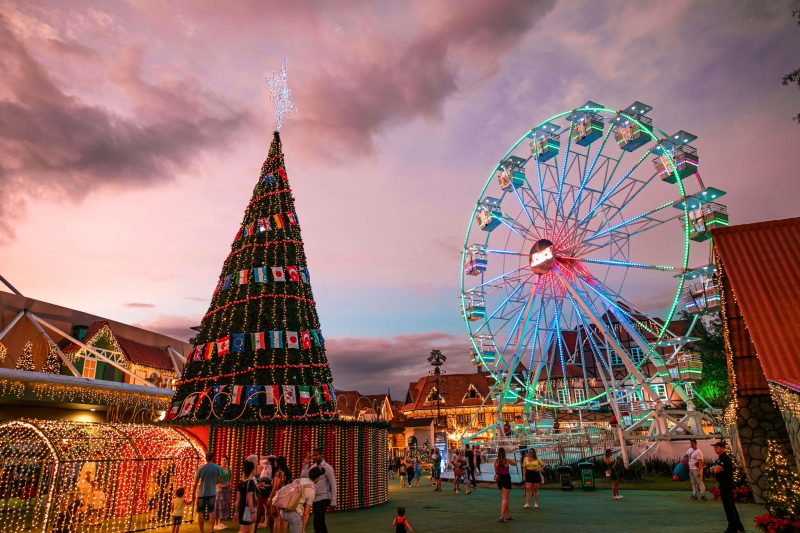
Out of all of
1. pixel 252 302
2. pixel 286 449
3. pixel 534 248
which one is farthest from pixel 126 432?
pixel 534 248

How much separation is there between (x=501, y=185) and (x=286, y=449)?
20238 millimetres

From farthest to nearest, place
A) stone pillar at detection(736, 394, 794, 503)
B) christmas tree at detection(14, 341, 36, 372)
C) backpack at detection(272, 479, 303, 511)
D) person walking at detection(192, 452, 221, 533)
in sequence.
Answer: christmas tree at detection(14, 341, 36, 372) → stone pillar at detection(736, 394, 794, 503) → person walking at detection(192, 452, 221, 533) → backpack at detection(272, 479, 303, 511)

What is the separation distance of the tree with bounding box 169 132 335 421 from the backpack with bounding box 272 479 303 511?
25.6 ft

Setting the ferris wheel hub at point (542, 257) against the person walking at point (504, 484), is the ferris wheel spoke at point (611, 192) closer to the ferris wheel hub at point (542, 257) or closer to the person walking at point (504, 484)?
the ferris wheel hub at point (542, 257)

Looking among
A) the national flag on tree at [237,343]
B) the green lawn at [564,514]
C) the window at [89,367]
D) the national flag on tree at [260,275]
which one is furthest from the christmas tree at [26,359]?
the green lawn at [564,514]

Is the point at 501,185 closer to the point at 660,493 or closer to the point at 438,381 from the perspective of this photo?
the point at 660,493

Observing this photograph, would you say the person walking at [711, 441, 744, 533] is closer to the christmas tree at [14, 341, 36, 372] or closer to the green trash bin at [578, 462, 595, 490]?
the green trash bin at [578, 462, 595, 490]

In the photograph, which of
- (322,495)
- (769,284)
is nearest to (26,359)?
(322,495)

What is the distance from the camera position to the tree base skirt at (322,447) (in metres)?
14.0

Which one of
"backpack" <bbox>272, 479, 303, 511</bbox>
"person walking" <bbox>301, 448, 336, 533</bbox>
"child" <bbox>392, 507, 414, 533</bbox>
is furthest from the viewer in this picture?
"person walking" <bbox>301, 448, 336, 533</bbox>

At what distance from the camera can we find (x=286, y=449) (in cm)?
1410

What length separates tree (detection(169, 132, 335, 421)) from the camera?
615 inches

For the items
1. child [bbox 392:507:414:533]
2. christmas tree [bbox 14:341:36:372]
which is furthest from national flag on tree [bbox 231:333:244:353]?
christmas tree [bbox 14:341:36:372]

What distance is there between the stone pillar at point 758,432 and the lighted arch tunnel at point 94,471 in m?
14.1
